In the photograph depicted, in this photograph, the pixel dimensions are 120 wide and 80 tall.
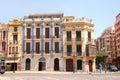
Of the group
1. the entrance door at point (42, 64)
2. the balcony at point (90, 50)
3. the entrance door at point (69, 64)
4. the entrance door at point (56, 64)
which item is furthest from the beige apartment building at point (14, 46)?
the balcony at point (90, 50)

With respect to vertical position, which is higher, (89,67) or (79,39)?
(79,39)

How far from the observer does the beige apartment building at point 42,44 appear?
70750mm

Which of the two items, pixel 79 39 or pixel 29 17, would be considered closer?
pixel 79 39

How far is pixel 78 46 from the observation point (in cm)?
6994

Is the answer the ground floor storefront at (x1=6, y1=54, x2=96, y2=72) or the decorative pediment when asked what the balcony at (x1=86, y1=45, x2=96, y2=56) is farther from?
the decorative pediment

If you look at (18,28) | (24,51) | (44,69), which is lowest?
(44,69)

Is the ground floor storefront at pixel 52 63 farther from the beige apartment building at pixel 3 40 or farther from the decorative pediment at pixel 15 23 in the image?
the decorative pediment at pixel 15 23

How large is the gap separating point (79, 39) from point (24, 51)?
1424 cm

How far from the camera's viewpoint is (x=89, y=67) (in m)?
70.1

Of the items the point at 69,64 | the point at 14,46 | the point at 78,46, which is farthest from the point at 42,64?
the point at 78,46

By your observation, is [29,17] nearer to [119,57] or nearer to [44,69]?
[44,69]

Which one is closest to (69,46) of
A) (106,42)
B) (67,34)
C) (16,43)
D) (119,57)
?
(67,34)

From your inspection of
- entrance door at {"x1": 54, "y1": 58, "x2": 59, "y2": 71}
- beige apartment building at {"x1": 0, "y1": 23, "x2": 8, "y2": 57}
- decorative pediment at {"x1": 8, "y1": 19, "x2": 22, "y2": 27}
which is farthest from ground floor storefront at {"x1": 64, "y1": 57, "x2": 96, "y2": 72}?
beige apartment building at {"x1": 0, "y1": 23, "x2": 8, "y2": 57}

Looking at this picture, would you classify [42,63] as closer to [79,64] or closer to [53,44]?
[53,44]
